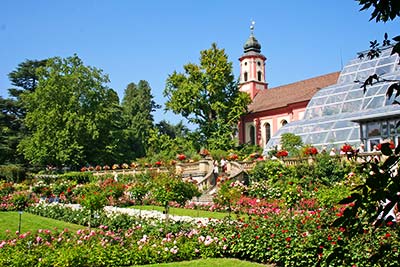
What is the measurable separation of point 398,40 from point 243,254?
787 cm

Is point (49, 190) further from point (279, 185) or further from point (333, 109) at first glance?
point (333, 109)

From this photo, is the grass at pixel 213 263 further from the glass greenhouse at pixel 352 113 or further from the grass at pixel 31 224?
the glass greenhouse at pixel 352 113

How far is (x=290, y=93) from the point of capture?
45781 millimetres

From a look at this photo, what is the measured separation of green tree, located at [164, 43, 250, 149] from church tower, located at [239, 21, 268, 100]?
11.3m

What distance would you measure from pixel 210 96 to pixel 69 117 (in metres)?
13.7

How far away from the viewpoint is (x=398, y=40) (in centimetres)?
177

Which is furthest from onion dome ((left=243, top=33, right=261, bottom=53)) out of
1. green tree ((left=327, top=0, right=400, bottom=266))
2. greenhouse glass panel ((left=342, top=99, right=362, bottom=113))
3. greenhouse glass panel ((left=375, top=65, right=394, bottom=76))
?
green tree ((left=327, top=0, right=400, bottom=266))

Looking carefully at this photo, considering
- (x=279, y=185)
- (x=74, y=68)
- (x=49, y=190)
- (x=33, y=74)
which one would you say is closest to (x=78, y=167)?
(x=74, y=68)

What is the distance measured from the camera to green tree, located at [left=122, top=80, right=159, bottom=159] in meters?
55.7

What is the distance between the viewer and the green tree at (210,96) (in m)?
40.6

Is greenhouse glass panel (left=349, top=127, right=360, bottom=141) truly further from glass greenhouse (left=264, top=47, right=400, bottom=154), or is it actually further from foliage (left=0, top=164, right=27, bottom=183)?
foliage (left=0, top=164, right=27, bottom=183)

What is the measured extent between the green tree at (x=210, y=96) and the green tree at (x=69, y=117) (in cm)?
709

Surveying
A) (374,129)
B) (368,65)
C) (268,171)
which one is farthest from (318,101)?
(268,171)

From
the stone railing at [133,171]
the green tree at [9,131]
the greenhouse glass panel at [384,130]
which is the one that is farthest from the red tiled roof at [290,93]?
the green tree at [9,131]
